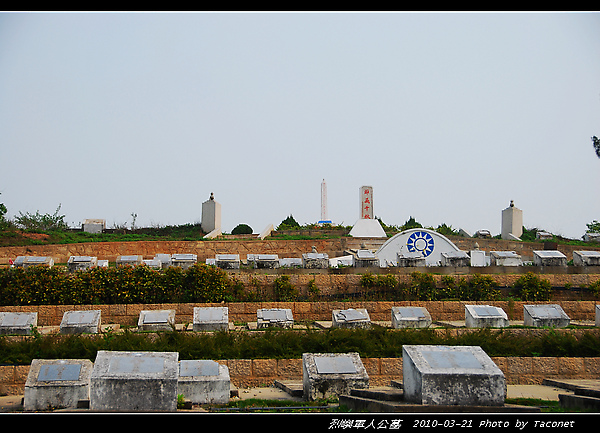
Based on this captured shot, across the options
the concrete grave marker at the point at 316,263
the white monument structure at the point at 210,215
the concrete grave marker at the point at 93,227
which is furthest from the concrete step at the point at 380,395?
the concrete grave marker at the point at 93,227

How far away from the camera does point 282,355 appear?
9.76 meters

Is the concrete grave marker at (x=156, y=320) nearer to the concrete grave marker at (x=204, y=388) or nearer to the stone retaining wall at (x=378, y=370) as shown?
the stone retaining wall at (x=378, y=370)

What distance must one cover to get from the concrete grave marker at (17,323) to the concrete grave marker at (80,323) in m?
0.71

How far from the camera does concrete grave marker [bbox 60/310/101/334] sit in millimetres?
11648

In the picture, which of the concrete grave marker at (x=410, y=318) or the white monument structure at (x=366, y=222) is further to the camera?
the white monument structure at (x=366, y=222)

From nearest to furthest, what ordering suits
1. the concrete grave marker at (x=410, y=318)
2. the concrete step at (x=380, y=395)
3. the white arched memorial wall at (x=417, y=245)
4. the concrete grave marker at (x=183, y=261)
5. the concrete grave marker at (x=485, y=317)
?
the concrete step at (x=380, y=395) → the concrete grave marker at (x=410, y=318) → the concrete grave marker at (x=485, y=317) → the concrete grave marker at (x=183, y=261) → the white arched memorial wall at (x=417, y=245)

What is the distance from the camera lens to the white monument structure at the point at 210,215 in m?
30.2

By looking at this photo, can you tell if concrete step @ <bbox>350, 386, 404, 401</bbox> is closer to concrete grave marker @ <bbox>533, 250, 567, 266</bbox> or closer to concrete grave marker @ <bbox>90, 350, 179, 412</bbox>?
concrete grave marker @ <bbox>90, 350, 179, 412</bbox>

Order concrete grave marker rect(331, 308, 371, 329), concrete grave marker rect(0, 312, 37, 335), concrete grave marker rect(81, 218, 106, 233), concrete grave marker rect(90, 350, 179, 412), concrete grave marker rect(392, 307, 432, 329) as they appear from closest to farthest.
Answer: concrete grave marker rect(90, 350, 179, 412)
concrete grave marker rect(0, 312, 37, 335)
concrete grave marker rect(331, 308, 371, 329)
concrete grave marker rect(392, 307, 432, 329)
concrete grave marker rect(81, 218, 106, 233)

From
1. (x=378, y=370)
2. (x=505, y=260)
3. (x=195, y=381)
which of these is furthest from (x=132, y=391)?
(x=505, y=260)

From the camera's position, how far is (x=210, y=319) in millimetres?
12312

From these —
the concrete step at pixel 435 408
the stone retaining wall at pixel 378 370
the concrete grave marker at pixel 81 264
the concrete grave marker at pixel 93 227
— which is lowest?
the stone retaining wall at pixel 378 370

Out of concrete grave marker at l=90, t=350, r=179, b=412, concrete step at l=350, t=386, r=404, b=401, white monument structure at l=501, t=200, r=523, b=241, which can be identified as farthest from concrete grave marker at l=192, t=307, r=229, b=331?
white monument structure at l=501, t=200, r=523, b=241

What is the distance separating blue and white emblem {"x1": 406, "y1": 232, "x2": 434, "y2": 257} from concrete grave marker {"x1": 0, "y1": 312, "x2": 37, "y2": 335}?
1177cm
